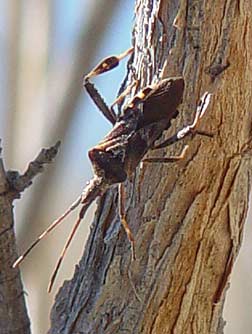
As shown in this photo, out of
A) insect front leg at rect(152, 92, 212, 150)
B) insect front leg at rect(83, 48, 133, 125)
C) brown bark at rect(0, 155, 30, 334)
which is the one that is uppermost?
insect front leg at rect(83, 48, 133, 125)

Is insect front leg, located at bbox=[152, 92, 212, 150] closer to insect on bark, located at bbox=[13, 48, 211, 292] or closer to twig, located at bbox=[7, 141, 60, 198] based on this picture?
insect on bark, located at bbox=[13, 48, 211, 292]

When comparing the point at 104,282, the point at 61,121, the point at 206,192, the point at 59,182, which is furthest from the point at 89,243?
the point at 59,182

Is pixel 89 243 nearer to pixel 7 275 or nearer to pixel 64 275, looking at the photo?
pixel 7 275

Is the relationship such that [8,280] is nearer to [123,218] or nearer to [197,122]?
[123,218]

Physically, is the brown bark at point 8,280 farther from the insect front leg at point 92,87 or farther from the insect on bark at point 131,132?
the insect front leg at point 92,87

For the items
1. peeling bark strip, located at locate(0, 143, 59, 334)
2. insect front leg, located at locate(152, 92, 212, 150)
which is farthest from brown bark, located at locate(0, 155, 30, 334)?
insect front leg, located at locate(152, 92, 212, 150)

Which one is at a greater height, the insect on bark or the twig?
the insect on bark

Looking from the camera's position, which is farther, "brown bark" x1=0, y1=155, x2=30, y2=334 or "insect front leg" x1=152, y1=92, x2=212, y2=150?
"brown bark" x1=0, y1=155, x2=30, y2=334
